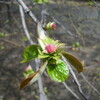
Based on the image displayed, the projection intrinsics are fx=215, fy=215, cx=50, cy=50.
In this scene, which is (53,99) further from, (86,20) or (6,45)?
(86,20)

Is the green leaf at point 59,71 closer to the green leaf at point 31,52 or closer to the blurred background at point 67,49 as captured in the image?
the green leaf at point 31,52

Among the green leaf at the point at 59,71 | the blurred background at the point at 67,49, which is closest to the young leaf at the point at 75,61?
the green leaf at the point at 59,71

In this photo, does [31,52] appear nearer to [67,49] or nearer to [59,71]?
[59,71]

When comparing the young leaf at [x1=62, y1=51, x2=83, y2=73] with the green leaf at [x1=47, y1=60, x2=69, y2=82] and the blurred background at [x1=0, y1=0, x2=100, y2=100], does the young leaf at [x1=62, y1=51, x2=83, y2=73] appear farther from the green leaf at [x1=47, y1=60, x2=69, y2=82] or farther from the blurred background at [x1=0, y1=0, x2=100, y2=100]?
the blurred background at [x1=0, y1=0, x2=100, y2=100]

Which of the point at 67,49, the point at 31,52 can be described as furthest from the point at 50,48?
the point at 67,49

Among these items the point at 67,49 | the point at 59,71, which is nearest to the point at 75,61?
the point at 59,71

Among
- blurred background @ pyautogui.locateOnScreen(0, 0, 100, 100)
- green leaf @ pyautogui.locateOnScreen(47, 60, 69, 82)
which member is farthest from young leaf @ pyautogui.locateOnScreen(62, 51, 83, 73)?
blurred background @ pyautogui.locateOnScreen(0, 0, 100, 100)

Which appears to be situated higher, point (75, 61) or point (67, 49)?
point (75, 61)

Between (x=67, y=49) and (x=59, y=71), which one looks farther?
(x=67, y=49)
